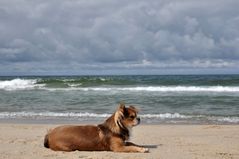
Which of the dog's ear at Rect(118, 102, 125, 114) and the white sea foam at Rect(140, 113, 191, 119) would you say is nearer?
the dog's ear at Rect(118, 102, 125, 114)

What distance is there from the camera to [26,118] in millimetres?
14203

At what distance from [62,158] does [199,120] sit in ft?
23.2

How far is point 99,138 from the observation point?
764 centimetres

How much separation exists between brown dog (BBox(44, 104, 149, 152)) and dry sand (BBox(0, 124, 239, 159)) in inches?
6.5

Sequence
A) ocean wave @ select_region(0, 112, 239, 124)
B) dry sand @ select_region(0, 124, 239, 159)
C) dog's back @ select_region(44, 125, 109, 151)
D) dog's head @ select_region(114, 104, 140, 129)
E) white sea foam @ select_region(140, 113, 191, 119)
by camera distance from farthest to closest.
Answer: white sea foam @ select_region(140, 113, 191, 119), ocean wave @ select_region(0, 112, 239, 124), dog's back @ select_region(44, 125, 109, 151), dog's head @ select_region(114, 104, 140, 129), dry sand @ select_region(0, 124, 239, 159)

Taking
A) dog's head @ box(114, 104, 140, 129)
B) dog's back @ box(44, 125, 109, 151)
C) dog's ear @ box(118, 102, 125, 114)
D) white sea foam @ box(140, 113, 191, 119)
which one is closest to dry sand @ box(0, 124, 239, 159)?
dog's back @ box(44, 125, 109, 151)

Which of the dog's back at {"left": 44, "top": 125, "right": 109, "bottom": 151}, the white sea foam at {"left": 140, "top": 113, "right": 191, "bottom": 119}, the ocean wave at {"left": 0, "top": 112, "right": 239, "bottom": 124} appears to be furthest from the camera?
the white sea foam at {"left": 140, "top": 113, "right": 191, "bottom": 119}

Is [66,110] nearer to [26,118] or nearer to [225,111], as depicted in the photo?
[26,118]

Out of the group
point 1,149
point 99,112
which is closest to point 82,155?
point 1,149

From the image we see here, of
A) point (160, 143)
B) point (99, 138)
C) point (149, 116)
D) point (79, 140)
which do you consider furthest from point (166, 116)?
point (79, 140)

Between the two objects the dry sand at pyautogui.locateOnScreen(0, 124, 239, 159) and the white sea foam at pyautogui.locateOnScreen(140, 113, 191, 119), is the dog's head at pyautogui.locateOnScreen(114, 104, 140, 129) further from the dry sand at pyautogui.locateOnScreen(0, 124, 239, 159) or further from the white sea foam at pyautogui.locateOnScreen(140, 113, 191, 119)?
the white sea foam at pyautogui.locateOnScreen(140, 113, 191, 119)

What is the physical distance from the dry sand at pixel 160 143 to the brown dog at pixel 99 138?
0.54 feet

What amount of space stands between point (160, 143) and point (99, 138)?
1.69m

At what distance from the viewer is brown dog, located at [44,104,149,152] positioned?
24.7 feet
